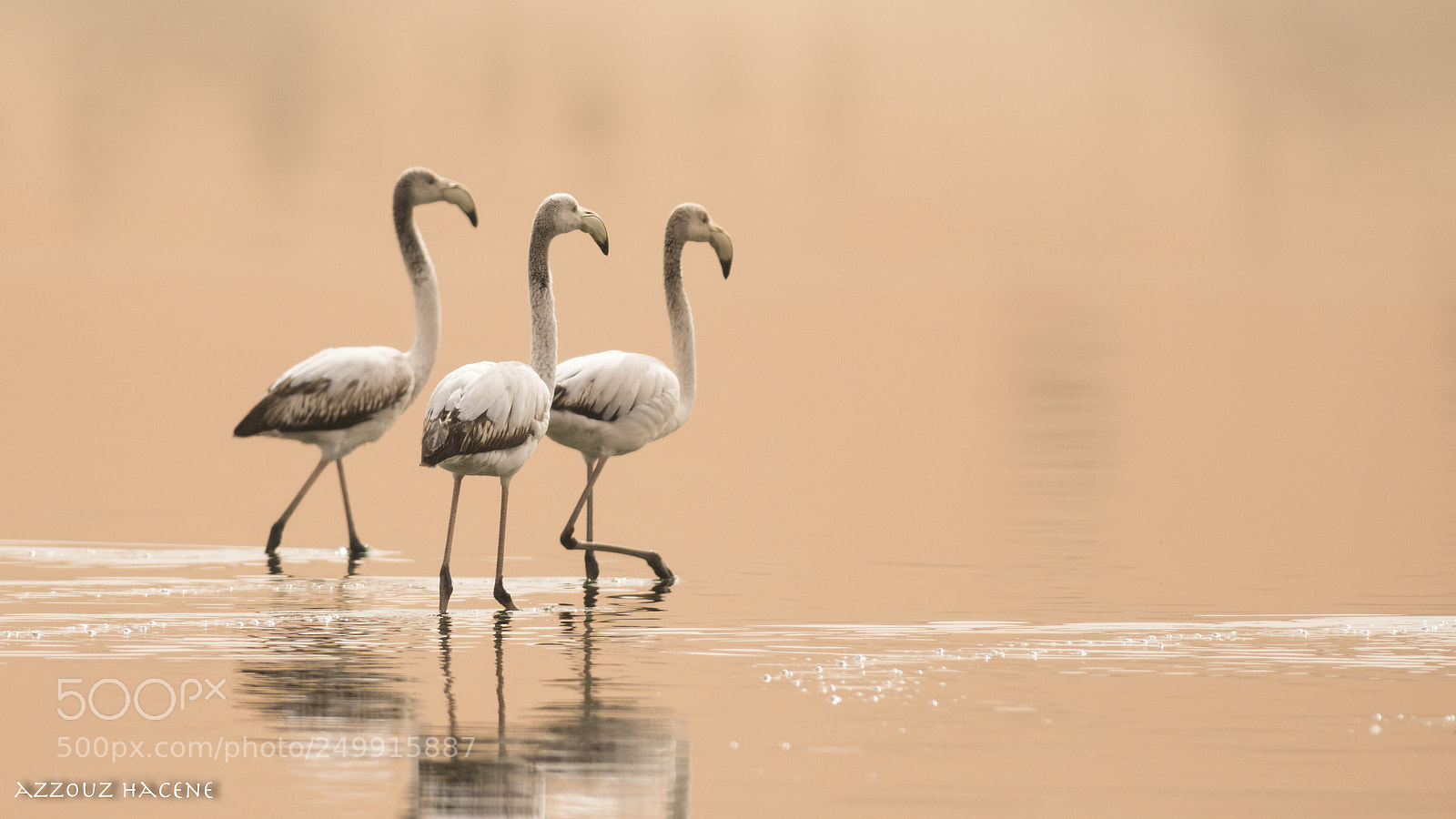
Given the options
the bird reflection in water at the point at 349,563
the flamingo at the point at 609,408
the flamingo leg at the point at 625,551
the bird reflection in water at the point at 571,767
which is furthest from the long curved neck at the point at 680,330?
the bird reflection in water at the point at 571,767

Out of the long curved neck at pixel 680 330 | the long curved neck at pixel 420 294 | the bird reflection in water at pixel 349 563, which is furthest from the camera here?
the long curved neck at pixel 420 294

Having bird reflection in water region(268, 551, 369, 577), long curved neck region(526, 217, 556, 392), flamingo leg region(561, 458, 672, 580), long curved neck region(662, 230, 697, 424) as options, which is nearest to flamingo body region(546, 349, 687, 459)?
long curved neck region(662, 230, 697, 424)

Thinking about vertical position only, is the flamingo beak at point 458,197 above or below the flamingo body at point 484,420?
above

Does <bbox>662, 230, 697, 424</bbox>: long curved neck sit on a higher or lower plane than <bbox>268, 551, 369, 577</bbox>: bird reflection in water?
higher

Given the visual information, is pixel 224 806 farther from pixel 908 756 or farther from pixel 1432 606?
pixel 1432 606

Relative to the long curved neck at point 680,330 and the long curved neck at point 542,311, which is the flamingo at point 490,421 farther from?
the long curved neck at point 680,330

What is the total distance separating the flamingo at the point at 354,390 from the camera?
14047mm

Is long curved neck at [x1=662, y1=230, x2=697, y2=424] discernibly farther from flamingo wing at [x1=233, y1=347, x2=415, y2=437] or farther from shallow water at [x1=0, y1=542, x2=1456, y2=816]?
shallow water at [x1=0, y1=542, x2=1456, y2=816]

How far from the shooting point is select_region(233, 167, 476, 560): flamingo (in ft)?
46.1

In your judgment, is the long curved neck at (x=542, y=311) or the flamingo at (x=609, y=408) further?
the flamingo at (x=609, y=408)

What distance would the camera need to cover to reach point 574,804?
23.0 feet

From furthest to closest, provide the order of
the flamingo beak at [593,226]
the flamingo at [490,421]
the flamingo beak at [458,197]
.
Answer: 1. the flamingo beak at [458,197]
2. the flamingo beak at [593,226]
3. the flamingo at [490,421]

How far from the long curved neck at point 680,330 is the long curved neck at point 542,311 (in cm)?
153

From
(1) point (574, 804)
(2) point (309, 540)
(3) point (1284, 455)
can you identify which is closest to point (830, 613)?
(1) point (574, 804)
